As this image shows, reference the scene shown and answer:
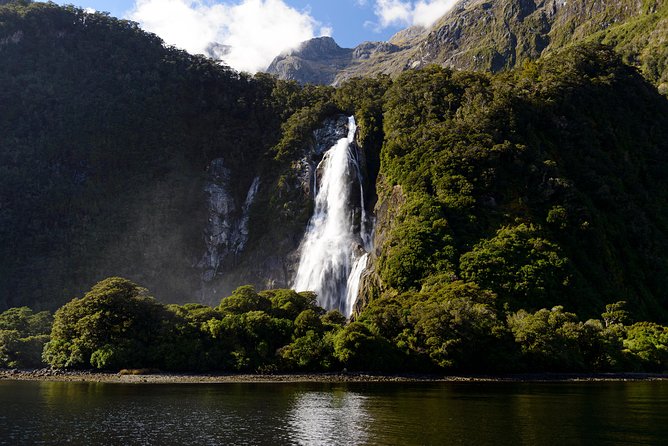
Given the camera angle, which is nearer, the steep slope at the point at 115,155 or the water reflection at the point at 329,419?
the water reflection at the point at 329,419

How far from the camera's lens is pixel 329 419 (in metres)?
34.3

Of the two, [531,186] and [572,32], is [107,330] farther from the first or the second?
[572,32]

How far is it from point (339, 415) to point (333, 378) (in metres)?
21.7

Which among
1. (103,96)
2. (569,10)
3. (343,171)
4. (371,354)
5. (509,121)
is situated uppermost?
(569,10)

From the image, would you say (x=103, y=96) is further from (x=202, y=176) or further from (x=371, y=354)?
(x=371, y=354)

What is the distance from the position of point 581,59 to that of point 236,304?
8153 centimetres

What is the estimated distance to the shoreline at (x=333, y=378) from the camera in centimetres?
5569

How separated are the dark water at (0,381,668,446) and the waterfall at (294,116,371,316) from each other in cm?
3378

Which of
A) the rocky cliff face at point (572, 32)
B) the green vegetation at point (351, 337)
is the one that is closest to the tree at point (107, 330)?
the green vegetation at point (351, 337)

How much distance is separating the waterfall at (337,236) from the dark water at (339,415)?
A: 33778 mm

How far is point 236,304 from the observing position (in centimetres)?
6725

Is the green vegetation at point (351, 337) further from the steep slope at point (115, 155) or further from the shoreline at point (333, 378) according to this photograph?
the steep slope at point (115, 155)

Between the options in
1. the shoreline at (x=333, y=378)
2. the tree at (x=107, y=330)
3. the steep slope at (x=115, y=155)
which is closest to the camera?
the shoreline at (x=333, y=378)

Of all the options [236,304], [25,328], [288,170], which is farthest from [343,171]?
[25,328]
